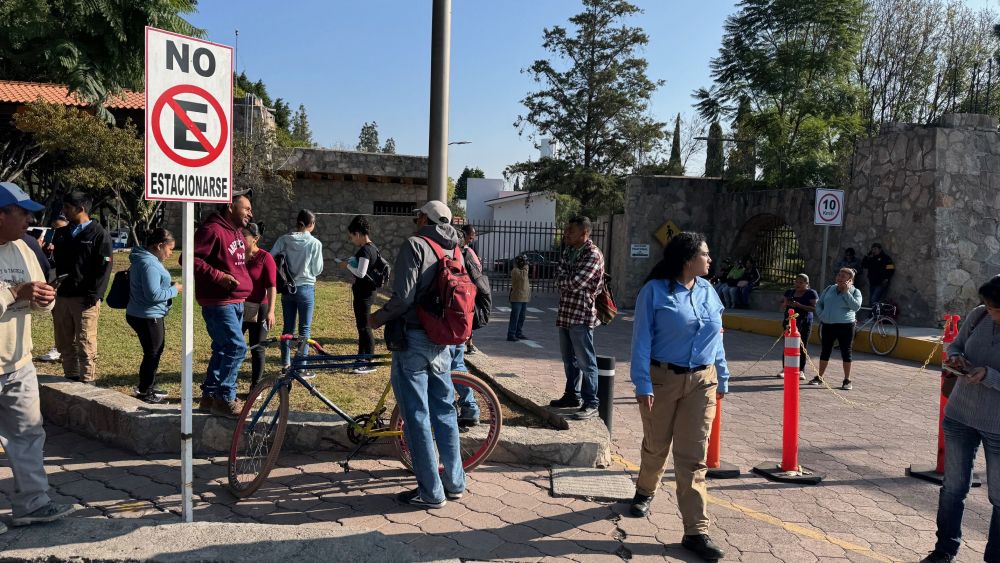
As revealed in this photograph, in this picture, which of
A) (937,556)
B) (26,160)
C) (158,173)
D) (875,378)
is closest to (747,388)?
(875,378)

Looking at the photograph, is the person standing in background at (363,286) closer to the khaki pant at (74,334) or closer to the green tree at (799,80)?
the khaki pant at (74,334)

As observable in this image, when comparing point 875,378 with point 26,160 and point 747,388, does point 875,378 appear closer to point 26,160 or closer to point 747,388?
point 747,388

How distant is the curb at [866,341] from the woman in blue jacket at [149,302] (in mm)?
10069

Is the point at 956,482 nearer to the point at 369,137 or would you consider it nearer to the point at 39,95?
the point at 39,95

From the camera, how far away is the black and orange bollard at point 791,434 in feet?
18.0

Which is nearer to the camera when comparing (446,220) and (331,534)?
(331,534)

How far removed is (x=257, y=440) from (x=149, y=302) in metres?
2.22

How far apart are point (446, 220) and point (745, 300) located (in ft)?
49.3

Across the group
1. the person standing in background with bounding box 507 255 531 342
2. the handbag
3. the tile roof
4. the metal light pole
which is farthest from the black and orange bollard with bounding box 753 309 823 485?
the tile roof

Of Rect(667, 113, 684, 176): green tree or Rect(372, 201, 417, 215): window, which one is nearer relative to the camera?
Rect(372, 201, 417, 215): window

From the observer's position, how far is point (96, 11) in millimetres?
9516

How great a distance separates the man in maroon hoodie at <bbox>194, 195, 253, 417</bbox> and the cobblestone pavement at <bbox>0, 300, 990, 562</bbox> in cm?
49

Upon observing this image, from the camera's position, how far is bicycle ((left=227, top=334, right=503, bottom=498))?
4.56m

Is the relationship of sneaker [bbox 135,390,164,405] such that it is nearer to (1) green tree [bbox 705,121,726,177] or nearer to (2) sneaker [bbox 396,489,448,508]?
(2) sneaker [bbox 396,489,448,508]
